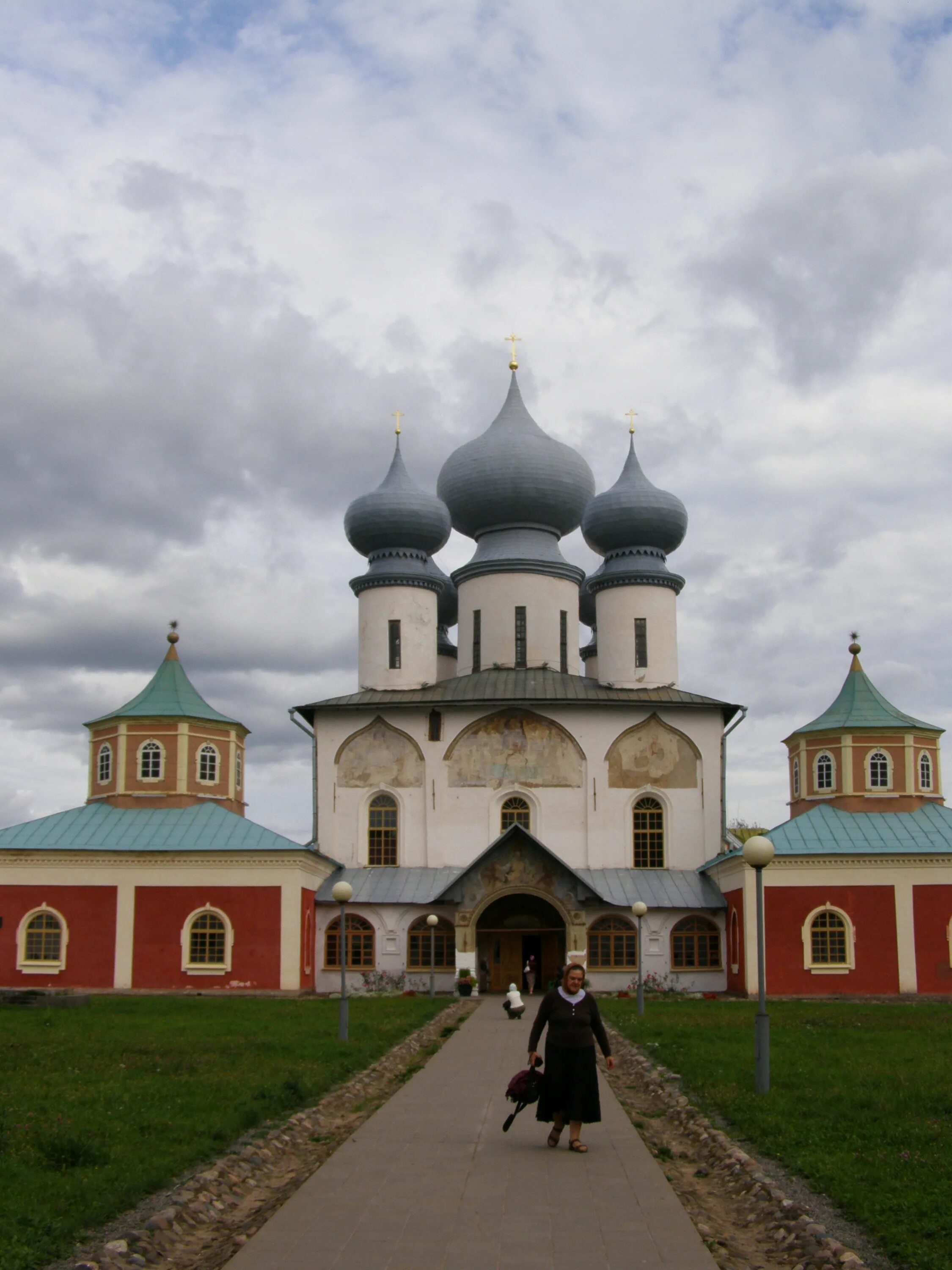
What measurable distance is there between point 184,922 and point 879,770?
1723cm

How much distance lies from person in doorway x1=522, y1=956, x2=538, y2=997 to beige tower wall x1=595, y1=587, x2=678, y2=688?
815 cm

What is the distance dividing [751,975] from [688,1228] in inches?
938

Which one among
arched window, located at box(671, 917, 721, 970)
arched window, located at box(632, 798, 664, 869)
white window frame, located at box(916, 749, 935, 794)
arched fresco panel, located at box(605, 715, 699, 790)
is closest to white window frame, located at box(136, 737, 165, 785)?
arched fresco panel, located at box(605, 715, 699, 790)

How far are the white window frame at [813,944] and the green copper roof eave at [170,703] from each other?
15371 millimetres

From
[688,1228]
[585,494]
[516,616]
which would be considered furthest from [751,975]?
[688,1228]

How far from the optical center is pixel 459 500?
39.4 metres

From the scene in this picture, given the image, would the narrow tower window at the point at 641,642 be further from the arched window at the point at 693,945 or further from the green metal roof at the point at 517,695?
the arched window at the point at 693,945

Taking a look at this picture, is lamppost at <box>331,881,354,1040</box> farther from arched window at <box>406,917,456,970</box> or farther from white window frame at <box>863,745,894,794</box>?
white window frame at <box>863,745,894,794</box>

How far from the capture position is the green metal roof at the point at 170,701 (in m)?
34.5

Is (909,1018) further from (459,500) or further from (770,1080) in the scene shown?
(459,500)

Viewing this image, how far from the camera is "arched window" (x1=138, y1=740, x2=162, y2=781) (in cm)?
3419

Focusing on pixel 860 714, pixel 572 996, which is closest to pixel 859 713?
pixel 860 714

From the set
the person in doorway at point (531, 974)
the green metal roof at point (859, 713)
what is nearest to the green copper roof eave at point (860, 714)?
the green metal roof at point (859, 713)

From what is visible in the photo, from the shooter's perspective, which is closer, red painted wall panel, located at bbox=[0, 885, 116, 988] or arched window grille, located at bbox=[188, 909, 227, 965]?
red painted wall panel, located at bbox=[0, 885, 116, 988]
